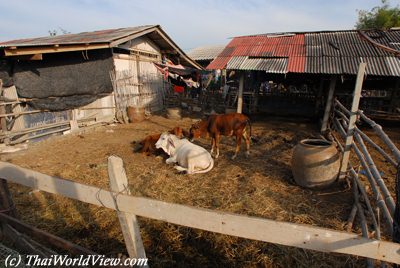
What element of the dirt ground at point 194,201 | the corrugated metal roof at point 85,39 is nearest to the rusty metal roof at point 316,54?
the dirt ground at point 194,201

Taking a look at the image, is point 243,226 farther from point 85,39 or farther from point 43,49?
point 85,39

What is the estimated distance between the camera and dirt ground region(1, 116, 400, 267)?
118 inches

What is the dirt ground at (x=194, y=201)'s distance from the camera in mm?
2998

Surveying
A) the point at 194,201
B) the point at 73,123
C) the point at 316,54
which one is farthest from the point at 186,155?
the point at 316,54

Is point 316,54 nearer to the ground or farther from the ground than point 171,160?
farther from the ground

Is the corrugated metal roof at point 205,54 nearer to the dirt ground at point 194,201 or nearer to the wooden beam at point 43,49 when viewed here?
the wooden beam at point 43,49

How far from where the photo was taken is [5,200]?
2912mm

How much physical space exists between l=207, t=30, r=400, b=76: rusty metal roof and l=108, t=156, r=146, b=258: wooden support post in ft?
27.1

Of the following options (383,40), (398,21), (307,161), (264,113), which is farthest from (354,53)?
(398,21)

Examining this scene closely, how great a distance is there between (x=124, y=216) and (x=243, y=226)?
0.96m

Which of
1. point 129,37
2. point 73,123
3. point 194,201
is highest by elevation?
point 129,37

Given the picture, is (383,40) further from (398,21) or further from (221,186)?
(398,21)

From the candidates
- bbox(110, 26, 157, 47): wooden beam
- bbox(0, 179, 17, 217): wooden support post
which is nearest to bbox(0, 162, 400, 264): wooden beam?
bbox(0, 179, 17, 217): wooden support post

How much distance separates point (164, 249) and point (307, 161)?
9.44 ft
